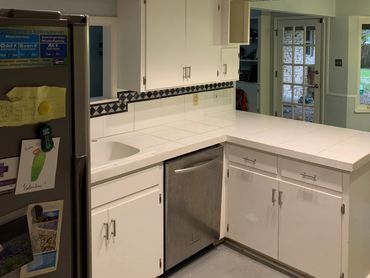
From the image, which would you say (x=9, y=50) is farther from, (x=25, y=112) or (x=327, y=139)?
(x=327, y=139)

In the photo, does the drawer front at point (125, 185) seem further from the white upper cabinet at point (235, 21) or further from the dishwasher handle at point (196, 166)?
the white upper cabinet at point (235, 21)

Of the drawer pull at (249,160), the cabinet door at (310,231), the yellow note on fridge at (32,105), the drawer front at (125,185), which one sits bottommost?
the cabinet door at (310,231)

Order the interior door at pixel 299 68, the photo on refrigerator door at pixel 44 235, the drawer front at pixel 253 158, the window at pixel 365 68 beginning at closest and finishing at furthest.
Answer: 1. the photo on refrigerator door at pixel 44 235
2. the drawer front at pixel 253 158
3. the window at pixel 365 68
4. the interior door at pixel 299 68

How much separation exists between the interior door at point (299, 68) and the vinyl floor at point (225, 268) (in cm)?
406

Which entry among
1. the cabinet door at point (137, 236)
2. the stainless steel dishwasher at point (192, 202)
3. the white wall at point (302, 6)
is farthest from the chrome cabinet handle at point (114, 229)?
the white wall at point (302, 6)

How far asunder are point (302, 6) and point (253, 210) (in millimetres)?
3476

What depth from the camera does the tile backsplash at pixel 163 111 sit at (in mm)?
2928

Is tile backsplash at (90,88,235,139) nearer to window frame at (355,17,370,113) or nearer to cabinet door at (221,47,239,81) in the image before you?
cabinet door at (221,47,239,81)

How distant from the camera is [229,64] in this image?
11.4 ft

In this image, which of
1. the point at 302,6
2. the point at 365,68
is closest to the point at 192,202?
the point at 302,6

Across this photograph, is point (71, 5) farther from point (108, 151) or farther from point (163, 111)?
point (163, 111)

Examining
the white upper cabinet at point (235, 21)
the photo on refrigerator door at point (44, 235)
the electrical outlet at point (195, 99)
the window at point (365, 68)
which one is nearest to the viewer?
the photo on refrigerator door at point (44, 235)

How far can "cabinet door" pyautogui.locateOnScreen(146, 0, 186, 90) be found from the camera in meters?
2.76

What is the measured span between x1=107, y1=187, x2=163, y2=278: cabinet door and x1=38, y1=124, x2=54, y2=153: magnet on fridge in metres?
1.08
